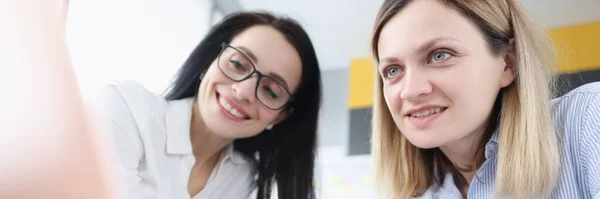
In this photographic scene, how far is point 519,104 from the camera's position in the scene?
871 mm

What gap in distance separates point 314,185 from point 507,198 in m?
0.55

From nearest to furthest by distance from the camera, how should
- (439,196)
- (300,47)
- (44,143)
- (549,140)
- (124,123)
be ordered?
1. (44,143)
2. (549,140)
3. (439,196)
4. (124,123)
5. (300,47)

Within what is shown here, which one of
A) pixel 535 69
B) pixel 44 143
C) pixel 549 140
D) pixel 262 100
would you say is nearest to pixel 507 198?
pixel 549 140

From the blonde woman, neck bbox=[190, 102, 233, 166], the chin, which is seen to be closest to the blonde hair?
the blonde woman

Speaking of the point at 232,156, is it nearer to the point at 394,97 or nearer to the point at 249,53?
the point at 249,53

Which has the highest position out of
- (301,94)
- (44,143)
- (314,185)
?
(44,143)

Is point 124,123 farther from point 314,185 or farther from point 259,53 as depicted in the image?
point 314,185

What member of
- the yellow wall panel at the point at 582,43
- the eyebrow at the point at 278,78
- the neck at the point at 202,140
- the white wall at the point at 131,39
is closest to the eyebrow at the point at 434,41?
the eyebrow at the point at 278,78

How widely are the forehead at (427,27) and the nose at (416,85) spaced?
38mm

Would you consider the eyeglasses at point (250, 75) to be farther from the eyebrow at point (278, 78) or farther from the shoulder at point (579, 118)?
the shoulder at point (579, 118)

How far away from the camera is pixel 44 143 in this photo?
173mm

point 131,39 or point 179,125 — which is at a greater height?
point 131,39

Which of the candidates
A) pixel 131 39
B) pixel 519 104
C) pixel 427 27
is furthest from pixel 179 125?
pixel 519 104

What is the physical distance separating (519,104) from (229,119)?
0.56 metres
